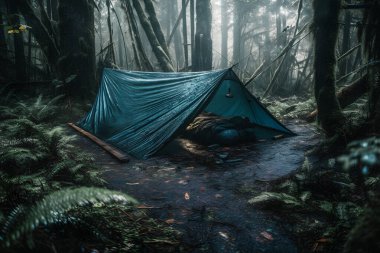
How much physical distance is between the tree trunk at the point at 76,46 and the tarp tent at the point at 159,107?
1629 mm

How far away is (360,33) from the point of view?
5641mm

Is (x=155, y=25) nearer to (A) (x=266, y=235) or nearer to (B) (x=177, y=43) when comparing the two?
(A) (x=266, y=235)

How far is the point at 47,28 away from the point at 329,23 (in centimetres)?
969

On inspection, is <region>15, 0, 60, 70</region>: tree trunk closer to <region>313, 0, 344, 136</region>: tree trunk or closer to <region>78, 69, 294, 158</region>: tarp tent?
<region>78, 69, 294, 158</region>: tarp tent

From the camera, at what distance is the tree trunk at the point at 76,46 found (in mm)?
10008

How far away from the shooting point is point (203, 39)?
12078mm

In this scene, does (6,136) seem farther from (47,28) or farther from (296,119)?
(296,119)

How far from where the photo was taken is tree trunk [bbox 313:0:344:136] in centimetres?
556

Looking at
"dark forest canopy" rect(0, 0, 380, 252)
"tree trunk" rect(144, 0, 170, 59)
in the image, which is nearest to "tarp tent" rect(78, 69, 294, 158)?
"dark forest canopy" rect(0, 0, 380, 252)

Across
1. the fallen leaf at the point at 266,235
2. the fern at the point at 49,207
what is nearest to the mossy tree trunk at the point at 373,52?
the fallen leaf at the point at 266,235

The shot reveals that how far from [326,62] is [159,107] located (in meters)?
3.63

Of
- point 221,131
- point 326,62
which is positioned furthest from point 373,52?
point 221,131

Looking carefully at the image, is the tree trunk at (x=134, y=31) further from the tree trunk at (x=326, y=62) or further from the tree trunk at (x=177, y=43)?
the tree trunk at (x=177, y=43)

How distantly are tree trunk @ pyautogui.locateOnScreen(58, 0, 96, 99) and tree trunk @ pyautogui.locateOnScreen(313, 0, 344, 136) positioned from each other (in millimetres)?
7688
